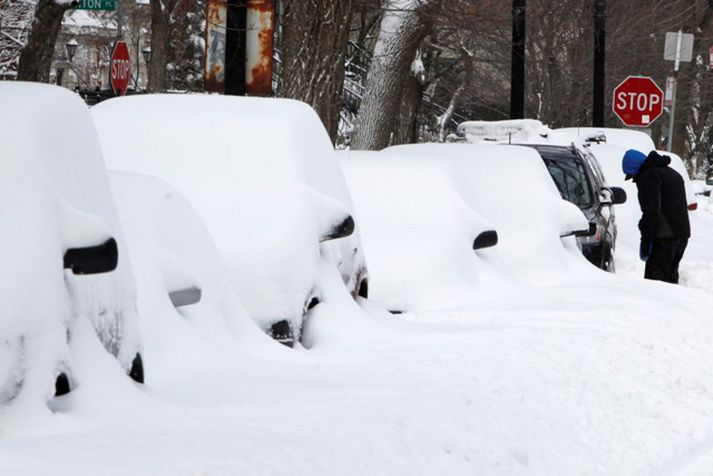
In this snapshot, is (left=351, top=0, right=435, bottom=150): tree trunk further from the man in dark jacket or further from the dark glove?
the dark glove

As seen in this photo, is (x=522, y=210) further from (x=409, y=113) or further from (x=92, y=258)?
(x=409, y=113)

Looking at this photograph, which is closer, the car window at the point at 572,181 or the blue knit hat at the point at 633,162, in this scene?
the blue knit hat at the point at 633,162

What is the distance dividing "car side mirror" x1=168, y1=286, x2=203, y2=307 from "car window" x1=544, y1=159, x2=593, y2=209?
10301mm

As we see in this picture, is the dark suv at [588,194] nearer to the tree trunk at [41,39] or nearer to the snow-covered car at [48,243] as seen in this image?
the tree trunk at [41,39]

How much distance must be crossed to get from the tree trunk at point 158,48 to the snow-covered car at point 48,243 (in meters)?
23.0

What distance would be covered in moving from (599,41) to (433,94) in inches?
458

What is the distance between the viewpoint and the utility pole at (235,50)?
1432cm

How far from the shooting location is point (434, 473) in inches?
240

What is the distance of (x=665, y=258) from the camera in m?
15.8

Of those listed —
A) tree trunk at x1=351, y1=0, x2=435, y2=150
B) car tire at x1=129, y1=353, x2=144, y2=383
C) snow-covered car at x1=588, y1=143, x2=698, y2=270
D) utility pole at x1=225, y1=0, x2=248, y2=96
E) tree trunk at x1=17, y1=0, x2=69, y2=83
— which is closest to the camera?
car tire at x1=129, y1=353, x2=144, y2=383

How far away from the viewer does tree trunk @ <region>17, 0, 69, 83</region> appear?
1830 centimetres

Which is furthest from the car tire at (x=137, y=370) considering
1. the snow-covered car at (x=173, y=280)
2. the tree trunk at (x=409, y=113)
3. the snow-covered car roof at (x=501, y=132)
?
Answer: the tree trunk at (x=409, y=113)

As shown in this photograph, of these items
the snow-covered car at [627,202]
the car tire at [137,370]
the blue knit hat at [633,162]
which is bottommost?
the snow-covered car at [627,202]

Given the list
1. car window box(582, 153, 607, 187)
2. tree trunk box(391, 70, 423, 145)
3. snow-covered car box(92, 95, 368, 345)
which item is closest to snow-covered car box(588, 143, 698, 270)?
tree trunk box(391, 70, 423, 145)
